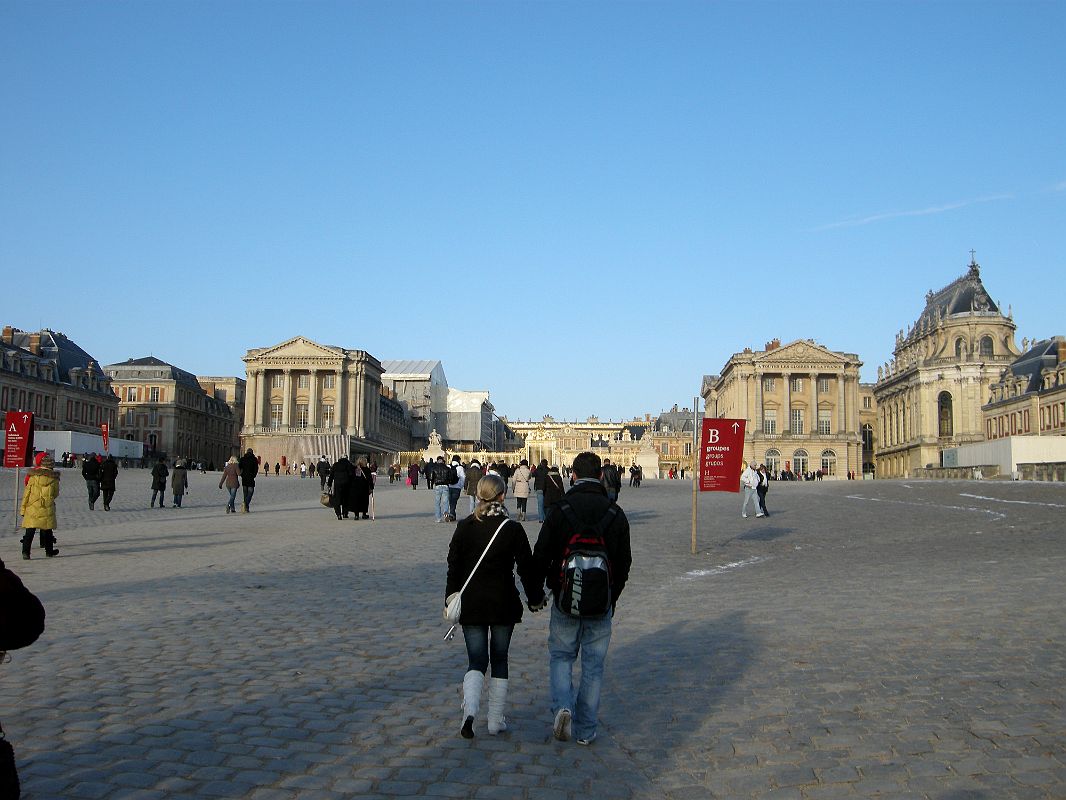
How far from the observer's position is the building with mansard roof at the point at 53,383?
82062 millimetres

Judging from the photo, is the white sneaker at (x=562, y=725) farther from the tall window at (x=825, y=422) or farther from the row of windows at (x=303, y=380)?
the tall window at (x=825, y=422)

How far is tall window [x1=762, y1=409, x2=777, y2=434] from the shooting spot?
366 feet

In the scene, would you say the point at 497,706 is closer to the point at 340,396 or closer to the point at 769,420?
the point at 340,396

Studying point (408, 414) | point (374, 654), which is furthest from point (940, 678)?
point (408, 414)

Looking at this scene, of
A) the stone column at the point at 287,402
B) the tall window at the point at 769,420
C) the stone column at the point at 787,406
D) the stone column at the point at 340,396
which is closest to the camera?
the stone column at the point at 787,406

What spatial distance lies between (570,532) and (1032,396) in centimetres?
8879

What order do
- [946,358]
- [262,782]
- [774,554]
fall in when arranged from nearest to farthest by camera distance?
[262,782], [774,554], [946,358]

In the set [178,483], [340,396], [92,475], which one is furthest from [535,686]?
[340,396]

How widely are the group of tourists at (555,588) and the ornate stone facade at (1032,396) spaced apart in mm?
80398

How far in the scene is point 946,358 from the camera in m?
108

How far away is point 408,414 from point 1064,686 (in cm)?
14059

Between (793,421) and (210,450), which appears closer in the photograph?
(793,421)

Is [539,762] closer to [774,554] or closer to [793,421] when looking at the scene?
[774,554]

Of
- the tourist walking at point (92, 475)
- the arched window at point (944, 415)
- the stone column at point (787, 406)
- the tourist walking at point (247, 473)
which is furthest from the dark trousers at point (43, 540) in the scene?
the arched window at point (944, 415)
